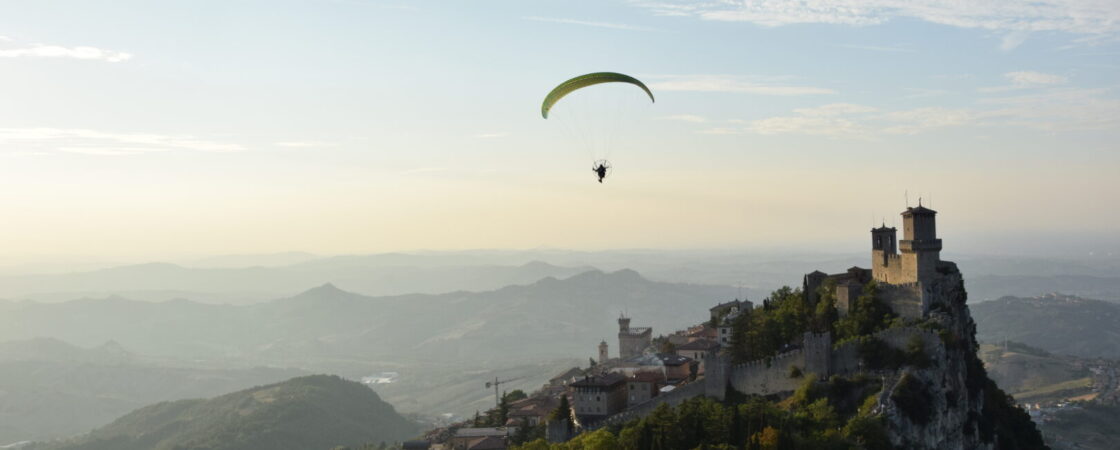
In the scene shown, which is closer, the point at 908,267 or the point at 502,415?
the point at 908,267

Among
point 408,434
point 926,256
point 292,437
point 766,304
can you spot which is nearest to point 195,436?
point 292,437

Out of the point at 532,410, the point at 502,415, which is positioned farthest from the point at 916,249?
the point at 502,415

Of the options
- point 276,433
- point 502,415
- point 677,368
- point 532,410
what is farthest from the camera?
point 276,433

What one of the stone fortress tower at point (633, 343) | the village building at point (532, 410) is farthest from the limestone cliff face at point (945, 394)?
the stone fortress tower at point (633, 343)

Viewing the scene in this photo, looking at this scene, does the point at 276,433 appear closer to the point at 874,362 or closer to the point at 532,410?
the point at 532,410

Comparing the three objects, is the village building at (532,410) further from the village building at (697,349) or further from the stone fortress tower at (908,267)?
the stone fortress tower at (908,267)

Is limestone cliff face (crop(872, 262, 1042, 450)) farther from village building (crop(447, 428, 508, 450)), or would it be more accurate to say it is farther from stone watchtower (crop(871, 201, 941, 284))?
village building (crop(447, 428, 508, 450))

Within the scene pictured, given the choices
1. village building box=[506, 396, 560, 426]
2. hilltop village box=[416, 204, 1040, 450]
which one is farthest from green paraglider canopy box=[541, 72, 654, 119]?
village building box=[506, 396, 560, 426]

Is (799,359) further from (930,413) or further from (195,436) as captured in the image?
(195,436)
